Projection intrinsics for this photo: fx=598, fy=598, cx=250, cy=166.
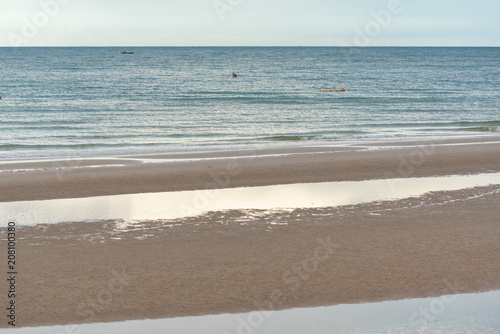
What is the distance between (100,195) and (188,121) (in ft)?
→ 69.1

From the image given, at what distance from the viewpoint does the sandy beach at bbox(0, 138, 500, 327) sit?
Answer: 31.6 ft

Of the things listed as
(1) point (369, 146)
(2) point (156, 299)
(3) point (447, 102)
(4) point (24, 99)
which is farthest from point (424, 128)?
(4) point (24, 99)

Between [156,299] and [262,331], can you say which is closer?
[262,331]

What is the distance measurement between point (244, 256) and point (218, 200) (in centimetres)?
483

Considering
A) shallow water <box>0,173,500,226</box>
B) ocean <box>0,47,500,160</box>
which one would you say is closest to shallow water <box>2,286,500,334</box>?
shallow water <box>0,173,500,226</box>

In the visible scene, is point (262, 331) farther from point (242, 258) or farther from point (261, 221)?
point (261, 221)

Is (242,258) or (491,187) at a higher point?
(491,187)

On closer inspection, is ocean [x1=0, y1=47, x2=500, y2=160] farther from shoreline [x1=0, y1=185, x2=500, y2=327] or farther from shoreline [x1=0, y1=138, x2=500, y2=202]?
shoreline [x1=0, y1=185, x2=500, y2=327]

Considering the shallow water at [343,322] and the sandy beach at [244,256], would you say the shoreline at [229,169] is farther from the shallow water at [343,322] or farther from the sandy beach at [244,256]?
the shallow water at [343,322]

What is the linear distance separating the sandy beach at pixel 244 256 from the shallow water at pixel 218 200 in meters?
0.63

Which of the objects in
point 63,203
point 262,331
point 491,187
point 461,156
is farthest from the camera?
point 461,156

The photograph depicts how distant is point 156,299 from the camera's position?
9.62 meters

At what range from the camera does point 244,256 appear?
11.6m

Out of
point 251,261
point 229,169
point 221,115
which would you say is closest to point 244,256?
point 251,261
